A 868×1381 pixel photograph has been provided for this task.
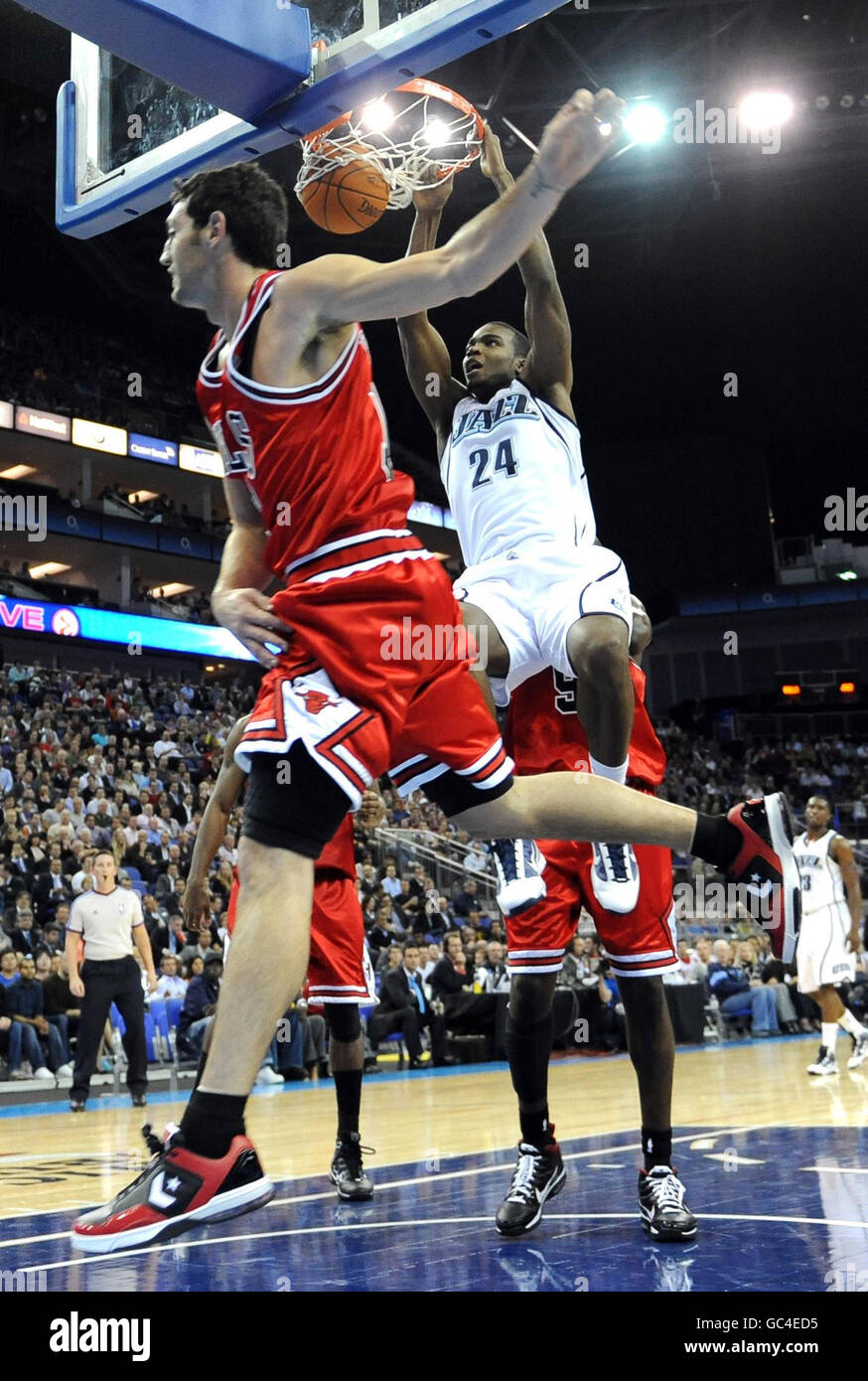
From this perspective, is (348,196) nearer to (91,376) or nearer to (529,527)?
(529,527)

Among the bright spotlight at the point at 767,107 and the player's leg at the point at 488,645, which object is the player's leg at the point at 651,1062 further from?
the bright spotlight at the point at 767,107

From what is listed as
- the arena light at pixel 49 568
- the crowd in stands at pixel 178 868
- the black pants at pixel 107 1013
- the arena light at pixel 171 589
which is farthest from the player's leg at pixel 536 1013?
the arena light at pixel 171 589

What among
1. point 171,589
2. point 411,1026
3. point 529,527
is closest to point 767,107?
point 411,1026

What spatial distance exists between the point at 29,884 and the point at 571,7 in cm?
1208

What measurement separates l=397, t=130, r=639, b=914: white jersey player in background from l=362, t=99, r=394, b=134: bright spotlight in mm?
917

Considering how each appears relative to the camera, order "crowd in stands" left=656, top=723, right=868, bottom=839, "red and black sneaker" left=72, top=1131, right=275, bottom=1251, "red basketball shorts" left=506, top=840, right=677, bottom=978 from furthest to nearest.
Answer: "crowd in stands" left=656, top=723, right=868, bottom=839 → "red basketball shorts" left=506, top=840, right=677, bottom=978 → "red and black sneaker" left=72, top=1131, right=275, bottom=1251

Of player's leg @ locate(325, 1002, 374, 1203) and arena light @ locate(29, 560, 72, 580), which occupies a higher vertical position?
arena light @ locate(29, 560, 72, 580)

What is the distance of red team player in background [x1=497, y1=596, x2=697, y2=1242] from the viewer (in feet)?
13.4

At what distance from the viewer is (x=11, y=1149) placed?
23.3ft

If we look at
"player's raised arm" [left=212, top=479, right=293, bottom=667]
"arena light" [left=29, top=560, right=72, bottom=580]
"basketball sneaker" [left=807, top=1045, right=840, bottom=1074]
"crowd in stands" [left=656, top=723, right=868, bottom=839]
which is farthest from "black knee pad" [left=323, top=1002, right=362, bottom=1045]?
"arena light" [left=29, top=560, right=72, bottom=580]

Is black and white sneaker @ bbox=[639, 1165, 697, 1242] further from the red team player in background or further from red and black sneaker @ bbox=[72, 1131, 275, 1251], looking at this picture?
red and black sneaker @ bbox=[72, 1131, 275, 1251]

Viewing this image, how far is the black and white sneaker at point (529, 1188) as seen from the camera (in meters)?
3.89

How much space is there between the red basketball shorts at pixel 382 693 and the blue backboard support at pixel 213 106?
2157 mm
